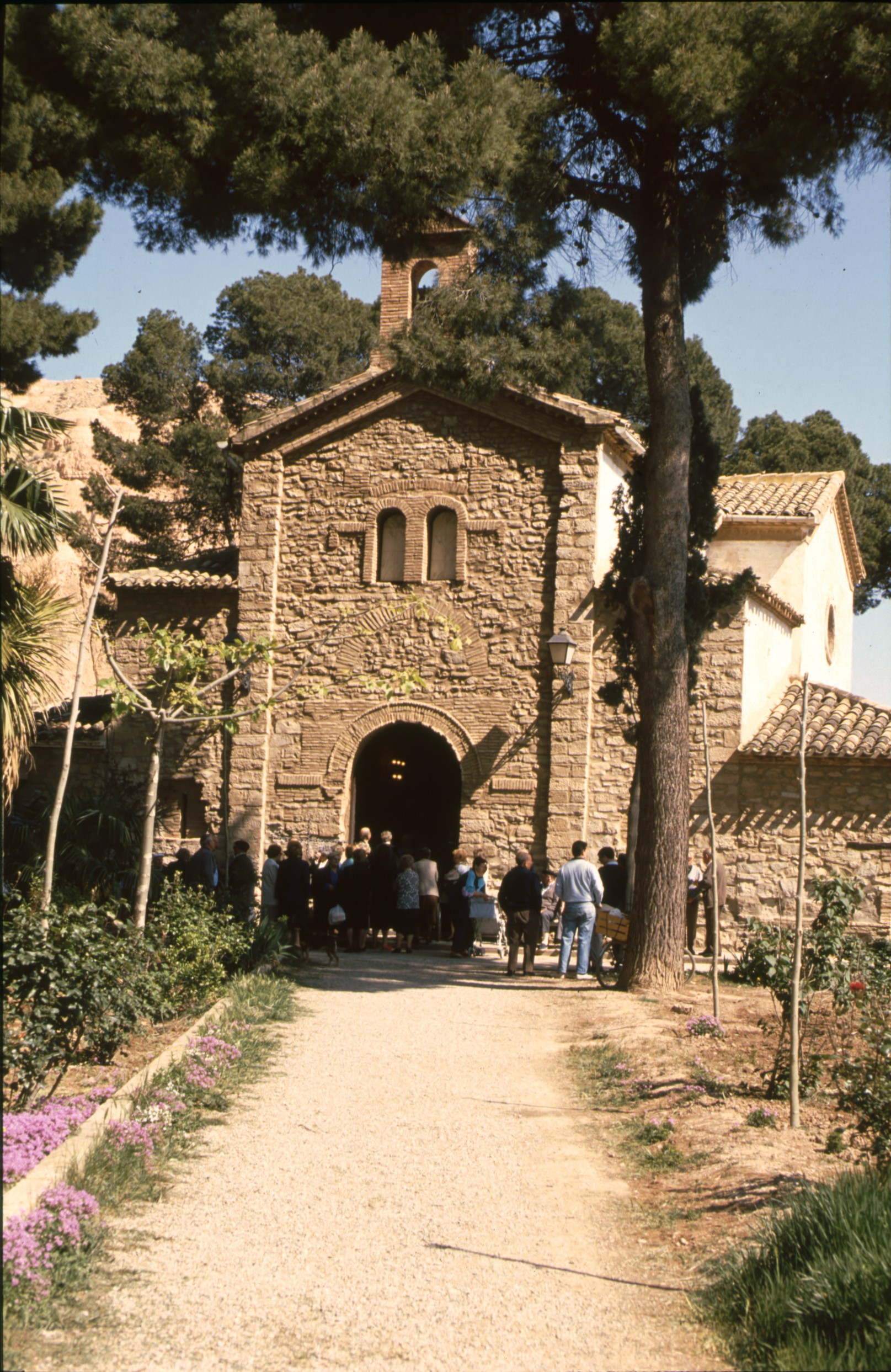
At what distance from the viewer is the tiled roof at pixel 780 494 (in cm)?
2238

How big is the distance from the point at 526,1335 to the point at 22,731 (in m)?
6.08

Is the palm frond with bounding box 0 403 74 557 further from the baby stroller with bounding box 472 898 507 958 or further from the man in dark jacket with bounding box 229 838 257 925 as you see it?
the baby stroller with bounding box 472 898 507 958

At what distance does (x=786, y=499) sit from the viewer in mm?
23234

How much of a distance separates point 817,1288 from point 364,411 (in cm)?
1666

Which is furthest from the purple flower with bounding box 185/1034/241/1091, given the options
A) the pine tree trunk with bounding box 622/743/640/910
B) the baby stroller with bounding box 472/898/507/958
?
the pine tree trunk with bounding box 622/743/640/910

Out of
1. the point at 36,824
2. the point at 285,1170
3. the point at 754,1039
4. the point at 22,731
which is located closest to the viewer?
the point at 285,1170

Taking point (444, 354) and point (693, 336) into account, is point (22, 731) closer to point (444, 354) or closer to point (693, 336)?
point (444, 354)

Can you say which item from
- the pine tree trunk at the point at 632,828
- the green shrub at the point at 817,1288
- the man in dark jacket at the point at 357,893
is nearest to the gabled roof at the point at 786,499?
the pine tree trunk at the point at 632,828

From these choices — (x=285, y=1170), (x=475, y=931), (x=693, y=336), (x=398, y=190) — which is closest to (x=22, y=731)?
(x=285, y=1170)

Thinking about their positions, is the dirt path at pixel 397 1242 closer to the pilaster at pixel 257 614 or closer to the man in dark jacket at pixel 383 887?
the man in dark jacket at pixel 383 887

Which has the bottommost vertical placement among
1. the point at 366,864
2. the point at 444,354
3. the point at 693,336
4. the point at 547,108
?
the point at 366,864

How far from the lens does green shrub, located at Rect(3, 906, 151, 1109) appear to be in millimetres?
6582

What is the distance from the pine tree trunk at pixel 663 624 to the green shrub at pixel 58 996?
6337mm

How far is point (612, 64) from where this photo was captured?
1154 centimetres
